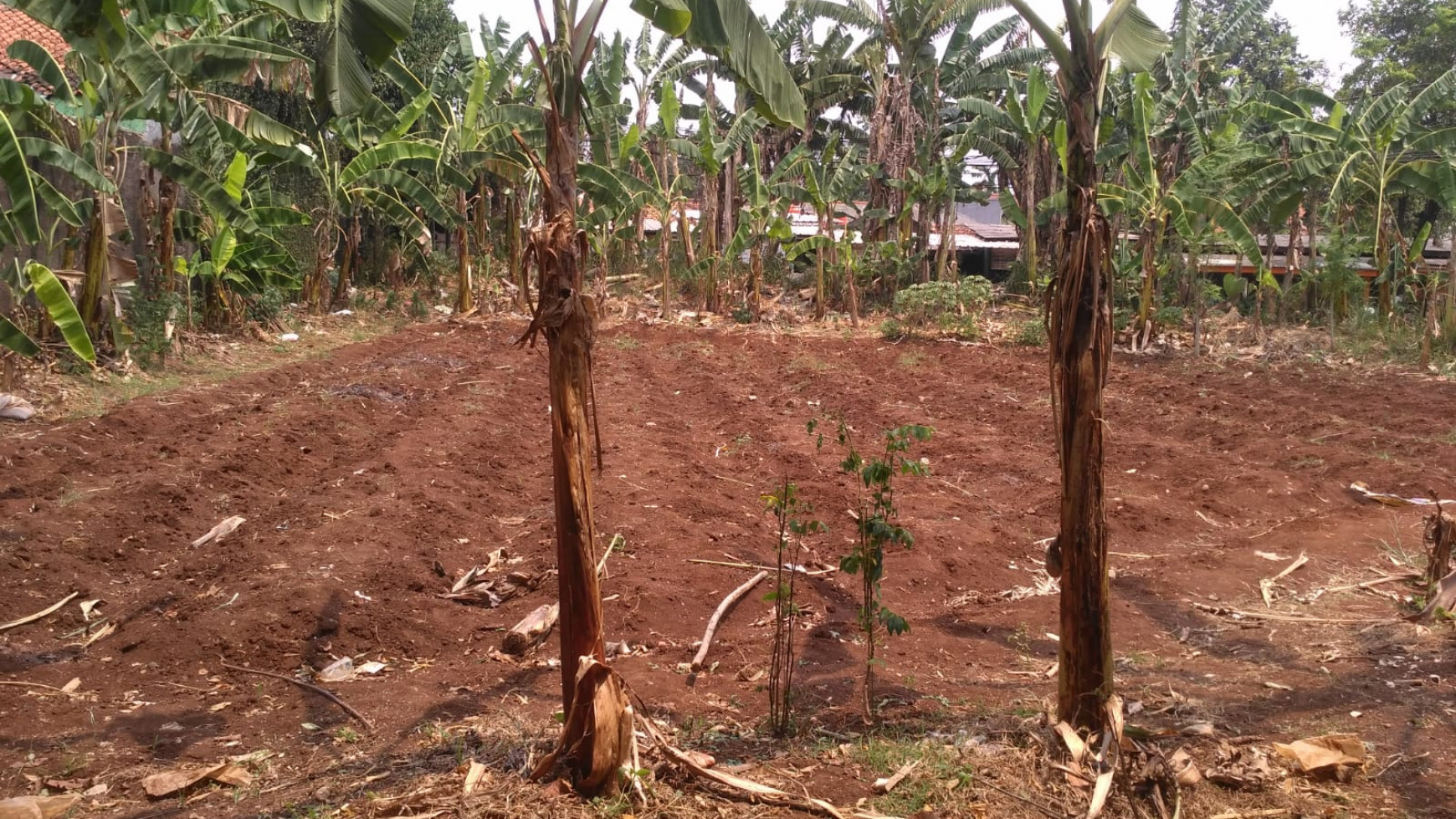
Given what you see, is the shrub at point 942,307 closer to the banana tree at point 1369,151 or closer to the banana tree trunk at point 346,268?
the banana tree at point 1369,151

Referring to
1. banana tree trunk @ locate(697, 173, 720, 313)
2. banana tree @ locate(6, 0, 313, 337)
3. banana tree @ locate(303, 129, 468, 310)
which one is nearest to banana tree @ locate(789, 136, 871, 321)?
banana tree trunk @ locate(697, 173, 720, 313)

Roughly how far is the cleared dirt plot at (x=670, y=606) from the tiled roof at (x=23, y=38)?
620cm

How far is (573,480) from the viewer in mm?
3426

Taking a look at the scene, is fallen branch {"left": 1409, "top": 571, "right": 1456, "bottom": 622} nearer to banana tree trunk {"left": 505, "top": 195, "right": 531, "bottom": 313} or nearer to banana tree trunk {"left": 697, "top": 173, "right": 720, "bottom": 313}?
banana tree trunk {"left": 697, "top": 173, "right": 720, "bottom": 313}

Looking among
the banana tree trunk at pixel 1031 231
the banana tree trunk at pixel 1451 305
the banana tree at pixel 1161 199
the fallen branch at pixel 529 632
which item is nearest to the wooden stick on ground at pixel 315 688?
the fallen branch at pixel 529 632

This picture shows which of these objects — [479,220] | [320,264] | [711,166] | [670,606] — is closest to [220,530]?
[670,606]

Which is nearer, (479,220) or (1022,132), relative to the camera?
(1022,132)

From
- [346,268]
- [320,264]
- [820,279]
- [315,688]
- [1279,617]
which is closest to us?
[315,688]

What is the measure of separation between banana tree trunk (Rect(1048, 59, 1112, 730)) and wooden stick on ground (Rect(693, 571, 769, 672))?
5.74 feet

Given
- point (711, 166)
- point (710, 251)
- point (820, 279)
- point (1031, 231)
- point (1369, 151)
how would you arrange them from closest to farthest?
point (1369, 151) < point (711, 166) < point (820, 279) < point (710, 251) < point (1031, 231)

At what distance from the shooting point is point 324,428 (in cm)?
961

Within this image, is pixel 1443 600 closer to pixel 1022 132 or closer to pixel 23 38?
pixel 1022 132

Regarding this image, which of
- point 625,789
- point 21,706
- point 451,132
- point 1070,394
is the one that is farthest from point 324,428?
point 451,132

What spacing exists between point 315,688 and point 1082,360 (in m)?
3.44
